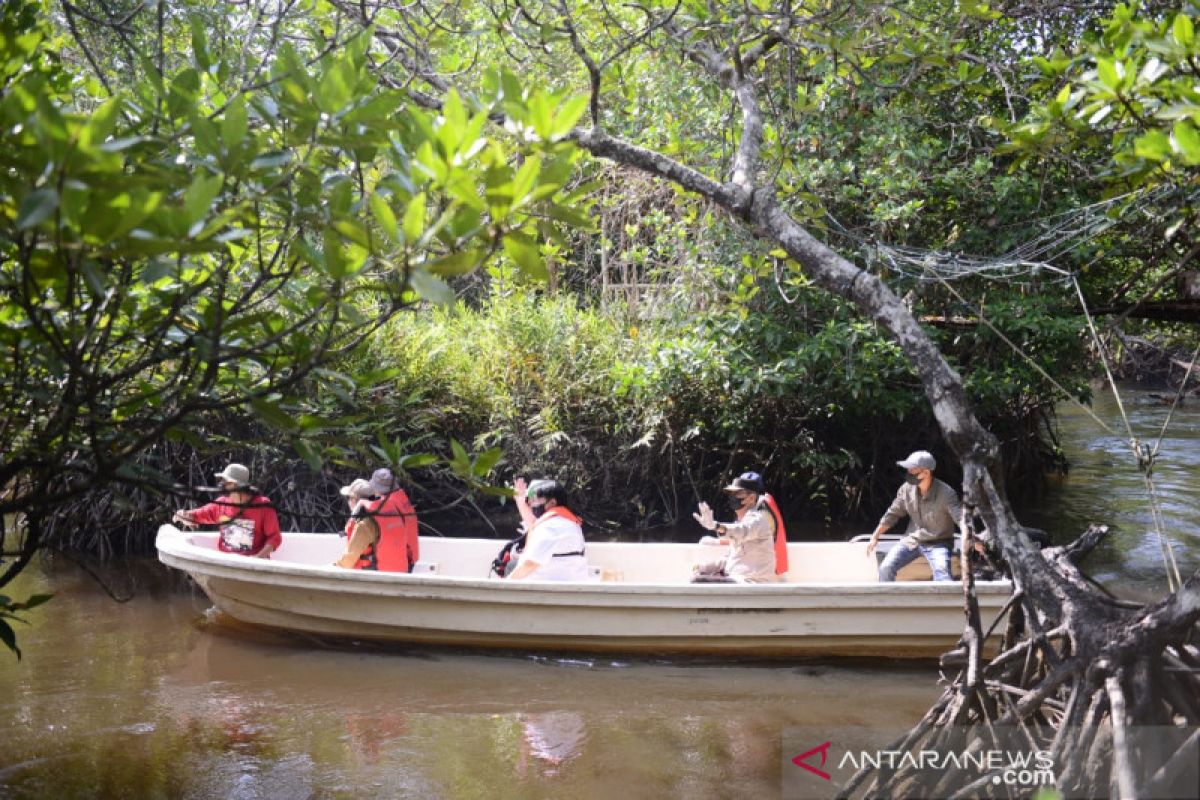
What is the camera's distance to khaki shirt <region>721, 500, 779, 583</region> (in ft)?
23.0

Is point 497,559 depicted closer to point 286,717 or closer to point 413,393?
point 286,717

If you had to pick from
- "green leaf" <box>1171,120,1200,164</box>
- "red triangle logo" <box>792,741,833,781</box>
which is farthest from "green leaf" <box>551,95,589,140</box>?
"red triangle logo" <box>792,741,833,781</box>

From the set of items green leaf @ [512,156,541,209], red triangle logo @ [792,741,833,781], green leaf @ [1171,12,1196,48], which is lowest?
red triangle logo @ [792,741,833,781]

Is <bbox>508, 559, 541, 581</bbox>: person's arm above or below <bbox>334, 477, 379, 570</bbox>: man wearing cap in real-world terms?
below

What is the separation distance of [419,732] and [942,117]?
7.22 m

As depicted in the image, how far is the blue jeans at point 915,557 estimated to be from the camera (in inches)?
270

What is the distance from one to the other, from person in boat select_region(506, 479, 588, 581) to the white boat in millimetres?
228

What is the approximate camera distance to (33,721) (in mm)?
5914

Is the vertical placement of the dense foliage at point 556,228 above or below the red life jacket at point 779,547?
above

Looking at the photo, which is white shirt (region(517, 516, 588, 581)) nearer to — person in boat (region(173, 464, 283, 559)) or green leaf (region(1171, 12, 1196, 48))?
person in boat (region(173, 464, 283, 559))

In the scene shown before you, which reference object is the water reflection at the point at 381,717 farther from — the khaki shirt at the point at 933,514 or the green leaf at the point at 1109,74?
the green leaf at the point at 1109,74

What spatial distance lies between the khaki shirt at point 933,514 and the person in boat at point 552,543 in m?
2.29

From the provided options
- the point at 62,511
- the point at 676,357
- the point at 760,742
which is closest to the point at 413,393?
the point at 676,357

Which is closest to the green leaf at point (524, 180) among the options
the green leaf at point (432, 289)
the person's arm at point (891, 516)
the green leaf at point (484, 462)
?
the green leaf at point (432, 289)
